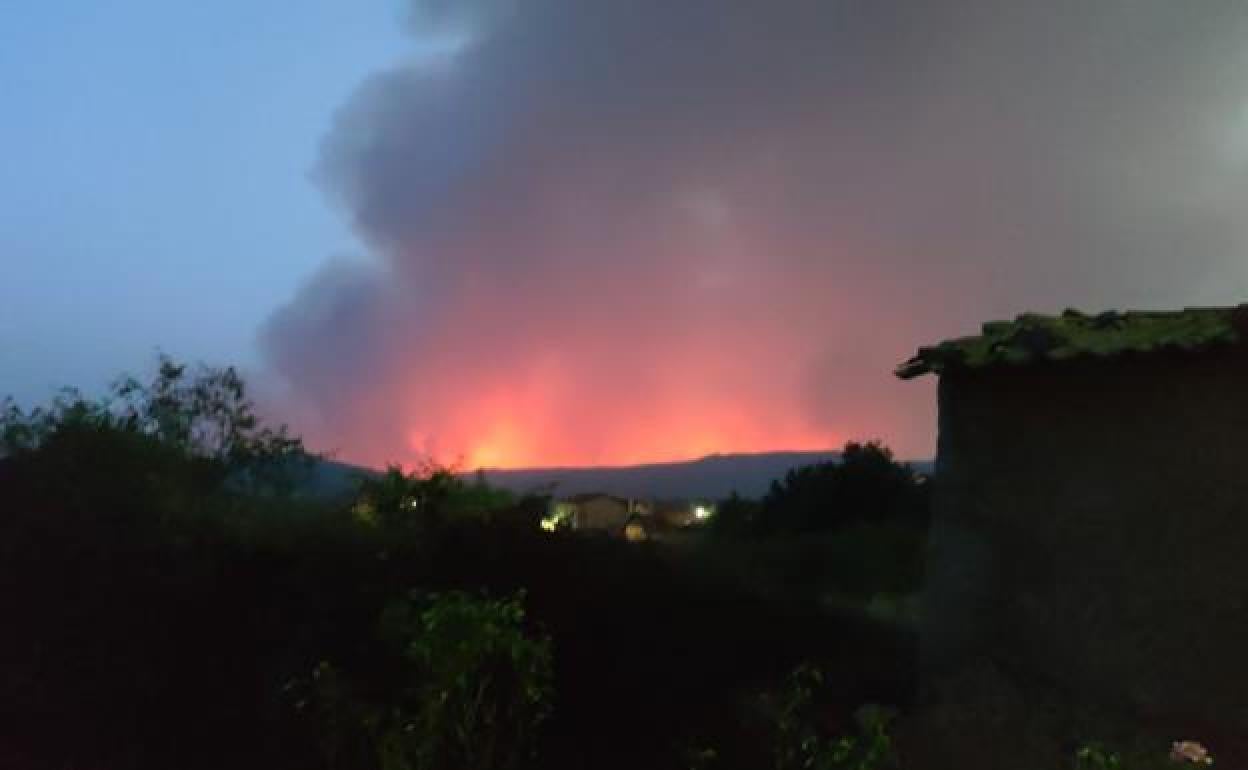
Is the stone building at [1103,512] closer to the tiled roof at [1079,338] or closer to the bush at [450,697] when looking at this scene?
the tiled roof at [1079,338]

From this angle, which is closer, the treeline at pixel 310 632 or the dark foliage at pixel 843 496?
the treeline at pixel 310 632

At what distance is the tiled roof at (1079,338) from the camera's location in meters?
9.34

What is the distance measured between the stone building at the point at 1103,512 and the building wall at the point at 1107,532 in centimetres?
1

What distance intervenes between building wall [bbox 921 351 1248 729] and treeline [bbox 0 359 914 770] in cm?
162

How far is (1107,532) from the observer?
945 centimetres

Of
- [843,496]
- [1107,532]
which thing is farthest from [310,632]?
[843,496]

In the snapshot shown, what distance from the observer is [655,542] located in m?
10.0

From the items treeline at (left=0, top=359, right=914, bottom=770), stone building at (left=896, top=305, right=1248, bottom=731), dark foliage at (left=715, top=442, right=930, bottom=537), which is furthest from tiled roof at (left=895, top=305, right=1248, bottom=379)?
dark foliage at (left=715, top=442, right=930, bottom=537)

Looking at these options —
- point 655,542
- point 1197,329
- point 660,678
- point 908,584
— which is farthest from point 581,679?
point 908,584

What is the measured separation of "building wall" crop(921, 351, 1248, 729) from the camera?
359 inches

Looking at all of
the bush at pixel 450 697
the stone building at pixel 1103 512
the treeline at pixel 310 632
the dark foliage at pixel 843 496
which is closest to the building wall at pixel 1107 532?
the stone building at pixel 1103 512

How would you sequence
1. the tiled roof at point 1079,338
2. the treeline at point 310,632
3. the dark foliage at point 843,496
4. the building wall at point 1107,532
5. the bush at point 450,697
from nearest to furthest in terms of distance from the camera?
the bush at point 450,697 → the treeline at point 310,632 → the building wall at point 1107,532 → the tiled roof at point 1079,338 → the dark foliage at point 843,496

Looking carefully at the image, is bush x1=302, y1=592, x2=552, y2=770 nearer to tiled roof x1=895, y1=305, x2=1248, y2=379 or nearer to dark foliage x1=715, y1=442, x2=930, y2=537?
tiled roof x1=895, y1=305, x2=1248, y2=379

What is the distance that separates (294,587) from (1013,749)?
484 centimetres
